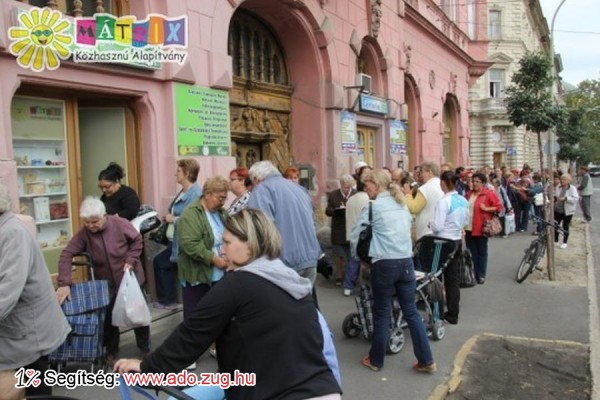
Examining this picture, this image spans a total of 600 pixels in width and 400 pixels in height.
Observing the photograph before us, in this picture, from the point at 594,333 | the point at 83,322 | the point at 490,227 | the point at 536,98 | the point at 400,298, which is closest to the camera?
the point at 83,322

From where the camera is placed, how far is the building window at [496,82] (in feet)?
152

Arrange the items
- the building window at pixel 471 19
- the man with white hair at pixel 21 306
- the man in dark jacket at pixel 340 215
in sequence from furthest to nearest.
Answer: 1. the building window at pixel 471 19
2. the man in dark jacket at pixel 340 215
3. the man with white hair at pixel 21 306

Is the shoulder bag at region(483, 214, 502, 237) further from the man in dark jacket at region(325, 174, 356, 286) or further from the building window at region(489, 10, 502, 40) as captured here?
the building window at region(489, 10, 502, 40)

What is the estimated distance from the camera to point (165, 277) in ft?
22.3

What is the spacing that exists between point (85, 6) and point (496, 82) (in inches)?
1782

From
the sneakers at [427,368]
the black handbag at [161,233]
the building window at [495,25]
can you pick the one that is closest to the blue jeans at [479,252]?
the sneakers at [427,368]

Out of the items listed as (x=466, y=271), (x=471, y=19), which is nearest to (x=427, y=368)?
(x=466, y=271)

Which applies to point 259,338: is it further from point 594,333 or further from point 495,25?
point 495,25

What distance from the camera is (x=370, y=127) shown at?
14.4 meters

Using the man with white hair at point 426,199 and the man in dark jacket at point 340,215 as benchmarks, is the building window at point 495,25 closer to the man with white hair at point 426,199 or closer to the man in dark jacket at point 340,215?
the man in dark jacket at point 340,215

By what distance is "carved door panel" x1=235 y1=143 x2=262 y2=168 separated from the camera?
10.3 metres

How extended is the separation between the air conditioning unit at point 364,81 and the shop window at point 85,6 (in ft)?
22.2

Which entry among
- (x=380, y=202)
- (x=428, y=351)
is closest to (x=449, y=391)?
(x=428, y=351)

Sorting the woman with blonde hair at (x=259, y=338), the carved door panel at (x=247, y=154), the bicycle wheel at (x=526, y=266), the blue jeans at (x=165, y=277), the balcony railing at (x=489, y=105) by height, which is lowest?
the bicycle wheel at (x=526, y=266)
